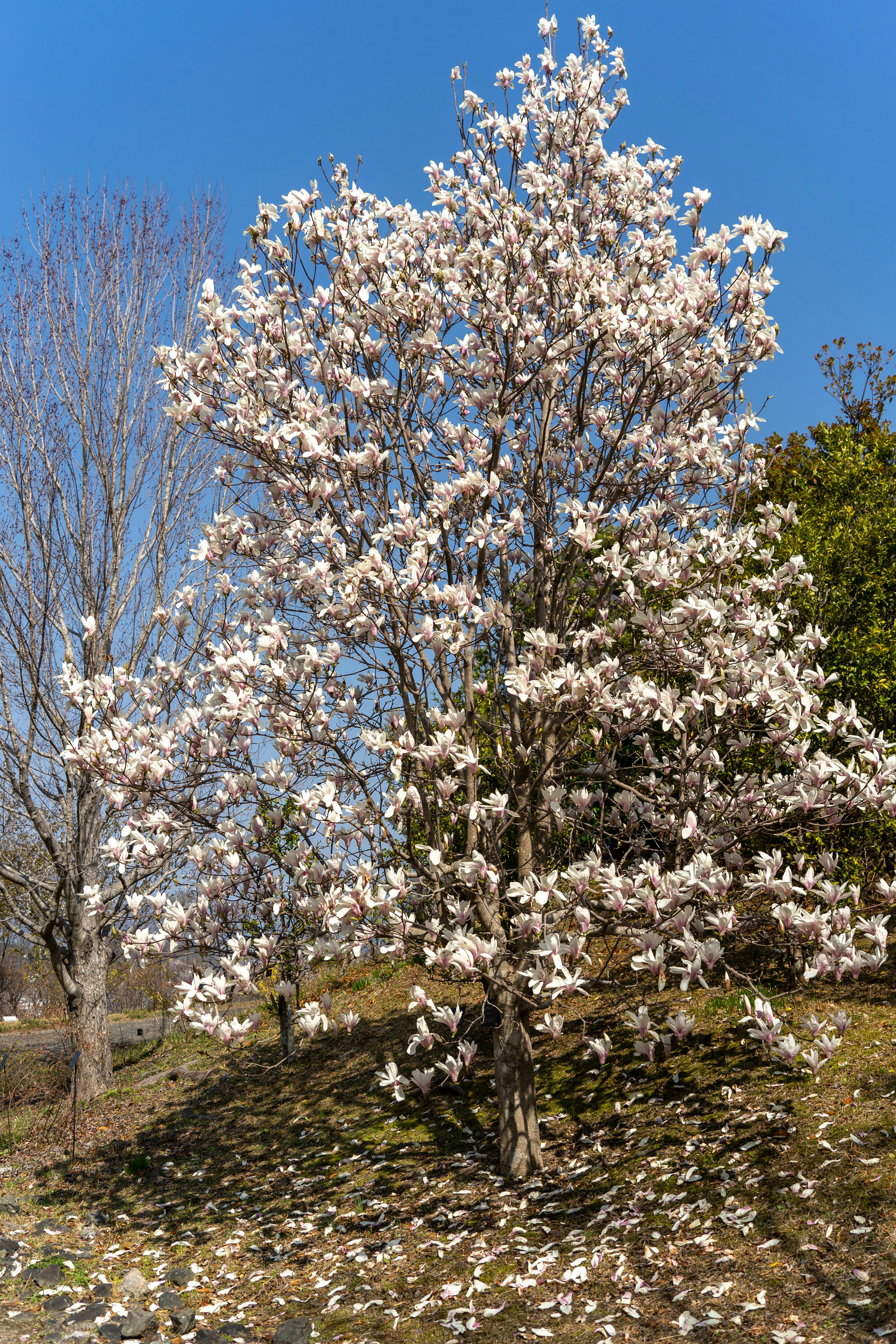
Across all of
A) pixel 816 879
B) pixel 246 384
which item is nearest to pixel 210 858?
pixel 246 384

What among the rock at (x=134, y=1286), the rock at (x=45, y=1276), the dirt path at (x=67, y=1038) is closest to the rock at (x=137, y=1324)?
the rock at (x=134, y=1286)

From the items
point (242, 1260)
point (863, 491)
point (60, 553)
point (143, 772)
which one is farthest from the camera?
point (60, 553)

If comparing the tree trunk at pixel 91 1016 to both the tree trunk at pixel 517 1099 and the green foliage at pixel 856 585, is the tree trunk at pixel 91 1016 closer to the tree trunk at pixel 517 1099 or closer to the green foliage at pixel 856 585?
the tree trunk at pixel 517 1099

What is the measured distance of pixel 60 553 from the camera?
1188 cm

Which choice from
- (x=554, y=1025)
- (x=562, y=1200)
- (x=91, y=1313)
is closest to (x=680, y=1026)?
(x=554, y=1025)

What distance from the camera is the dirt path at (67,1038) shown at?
43.9 ft

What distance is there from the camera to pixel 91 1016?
11.5 metres

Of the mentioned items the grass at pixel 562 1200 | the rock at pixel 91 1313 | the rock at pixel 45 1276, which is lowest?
the rock at pixel 91 1313

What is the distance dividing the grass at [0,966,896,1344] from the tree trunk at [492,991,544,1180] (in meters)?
0.15

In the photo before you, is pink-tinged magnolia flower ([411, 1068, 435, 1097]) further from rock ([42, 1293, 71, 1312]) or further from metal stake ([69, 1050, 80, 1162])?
metal stake ([69, 1050, 80, 1162])

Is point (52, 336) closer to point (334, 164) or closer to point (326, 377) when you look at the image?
point (334, 164)

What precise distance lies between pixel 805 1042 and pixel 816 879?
227cm

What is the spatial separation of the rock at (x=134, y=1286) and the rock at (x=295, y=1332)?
1268 mm

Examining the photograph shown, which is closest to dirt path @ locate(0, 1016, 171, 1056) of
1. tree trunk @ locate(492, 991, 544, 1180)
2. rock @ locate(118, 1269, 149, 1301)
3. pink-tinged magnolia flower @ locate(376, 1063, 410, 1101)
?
rock @ locate(118, 1269, 149, 1301)
